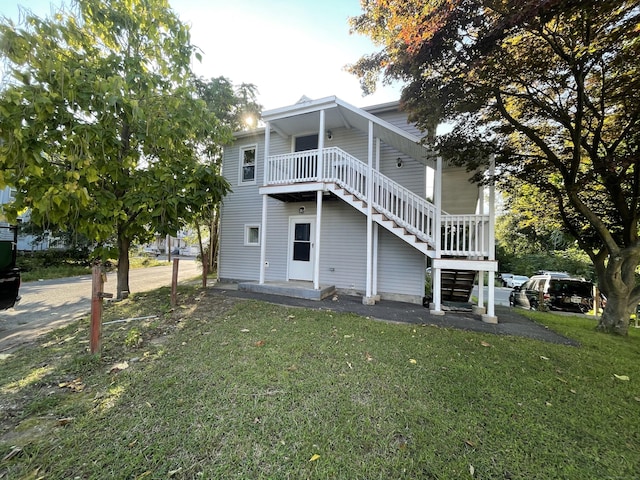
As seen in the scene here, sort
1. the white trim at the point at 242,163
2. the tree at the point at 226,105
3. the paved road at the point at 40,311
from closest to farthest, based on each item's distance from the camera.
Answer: the paved road at the point at 40,311
the white trim at the point at 242,163
the tree at the point at 226,105

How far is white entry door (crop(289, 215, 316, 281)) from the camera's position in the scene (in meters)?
8.97

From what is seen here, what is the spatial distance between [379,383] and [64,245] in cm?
2160

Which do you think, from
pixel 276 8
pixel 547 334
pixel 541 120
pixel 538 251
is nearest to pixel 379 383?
pixel 547 334

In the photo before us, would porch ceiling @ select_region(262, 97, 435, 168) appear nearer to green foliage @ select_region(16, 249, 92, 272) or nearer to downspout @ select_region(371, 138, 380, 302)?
downspout @ select_region(371, 138, 380, 302)

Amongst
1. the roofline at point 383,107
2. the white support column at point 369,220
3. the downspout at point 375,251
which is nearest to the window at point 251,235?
the downspout at point 375,251

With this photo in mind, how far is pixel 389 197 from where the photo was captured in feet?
23.6

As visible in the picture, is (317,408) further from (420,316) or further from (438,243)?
(438,243)

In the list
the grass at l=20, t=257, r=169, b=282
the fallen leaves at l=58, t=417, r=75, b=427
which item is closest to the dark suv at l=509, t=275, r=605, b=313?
the fallen leaves at l=58, t=417, r=75, b=427

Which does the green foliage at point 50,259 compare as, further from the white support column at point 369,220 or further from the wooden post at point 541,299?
the wooden post at point 541,299

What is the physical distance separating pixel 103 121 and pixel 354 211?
6.36 metres

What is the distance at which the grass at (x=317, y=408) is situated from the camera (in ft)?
6.35

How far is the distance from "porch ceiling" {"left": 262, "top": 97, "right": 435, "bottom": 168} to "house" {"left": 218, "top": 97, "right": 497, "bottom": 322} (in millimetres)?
32

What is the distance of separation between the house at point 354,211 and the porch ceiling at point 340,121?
0.03 metres

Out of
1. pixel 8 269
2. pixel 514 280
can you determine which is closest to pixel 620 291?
A: pixel 8 269
